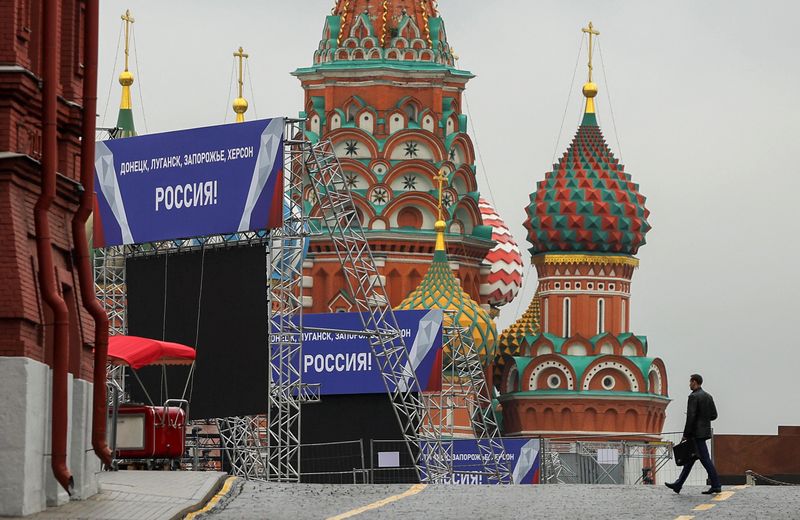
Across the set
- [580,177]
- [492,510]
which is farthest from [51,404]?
[580,177]

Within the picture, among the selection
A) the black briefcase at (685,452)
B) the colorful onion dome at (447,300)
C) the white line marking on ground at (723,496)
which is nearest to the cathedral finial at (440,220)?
the colorful onion dome at (447,300)

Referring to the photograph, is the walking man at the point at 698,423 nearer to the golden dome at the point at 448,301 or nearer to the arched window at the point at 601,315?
the golden dome at the point at 448,301

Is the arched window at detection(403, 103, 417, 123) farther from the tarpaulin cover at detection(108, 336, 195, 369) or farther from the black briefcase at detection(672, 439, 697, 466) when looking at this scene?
the black briefcase at detection(672, 439, 697, 466)

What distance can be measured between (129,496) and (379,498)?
9.07 ft

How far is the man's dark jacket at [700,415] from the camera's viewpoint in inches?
1141

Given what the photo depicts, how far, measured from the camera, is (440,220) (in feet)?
330

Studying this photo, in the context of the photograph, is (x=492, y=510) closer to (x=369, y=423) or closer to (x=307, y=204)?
(x=369, y=423)

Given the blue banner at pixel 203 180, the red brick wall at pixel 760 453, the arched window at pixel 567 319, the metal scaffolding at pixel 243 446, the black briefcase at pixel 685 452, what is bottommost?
the black briefcase at pixel 685 452

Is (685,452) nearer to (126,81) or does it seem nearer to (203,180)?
(203,180)

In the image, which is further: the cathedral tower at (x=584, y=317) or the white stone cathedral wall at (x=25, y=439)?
the cathedral tower at (x=584, y=317)

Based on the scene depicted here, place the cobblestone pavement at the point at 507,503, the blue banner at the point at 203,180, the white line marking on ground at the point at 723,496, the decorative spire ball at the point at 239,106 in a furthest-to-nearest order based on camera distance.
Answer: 1. the decorative spire ball at the point at 239,106
2. the blue banner at the point at 203,180
3. the white line marking on ground at the point at 723,496
4. the cobblestone pavement at the point at 507,503

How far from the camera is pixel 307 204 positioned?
101 m

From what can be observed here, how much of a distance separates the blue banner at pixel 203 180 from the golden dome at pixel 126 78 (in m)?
41.0

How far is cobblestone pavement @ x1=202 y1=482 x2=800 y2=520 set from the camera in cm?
2503
